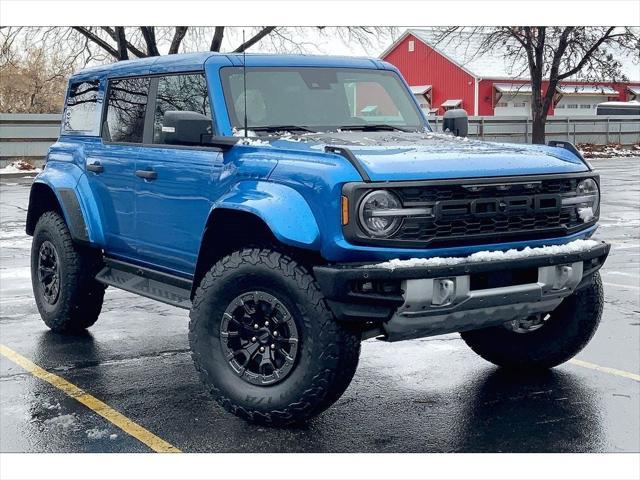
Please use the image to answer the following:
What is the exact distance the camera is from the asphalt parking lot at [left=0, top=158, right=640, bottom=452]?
4.67 metres

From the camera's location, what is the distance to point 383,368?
6160mm

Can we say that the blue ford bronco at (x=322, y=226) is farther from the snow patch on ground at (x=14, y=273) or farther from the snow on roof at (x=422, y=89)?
the snow on roof at (x=422, y=89)

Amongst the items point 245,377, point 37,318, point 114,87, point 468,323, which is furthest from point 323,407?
point 37,318

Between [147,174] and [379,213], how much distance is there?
2.12 metres

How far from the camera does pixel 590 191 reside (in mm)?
5289

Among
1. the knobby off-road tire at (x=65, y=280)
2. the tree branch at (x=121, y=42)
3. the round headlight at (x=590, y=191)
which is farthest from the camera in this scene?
the tree branch at (x=121, y=42)

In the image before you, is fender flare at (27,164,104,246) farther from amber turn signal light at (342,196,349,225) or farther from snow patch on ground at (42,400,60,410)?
amber turn signal light at (342,196,349,225)

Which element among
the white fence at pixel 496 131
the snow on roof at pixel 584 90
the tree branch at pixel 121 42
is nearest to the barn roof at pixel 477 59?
the snow on roof at pixel 584 90

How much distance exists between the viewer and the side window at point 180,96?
5887mm

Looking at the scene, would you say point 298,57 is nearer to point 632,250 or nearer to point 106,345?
point 106,345

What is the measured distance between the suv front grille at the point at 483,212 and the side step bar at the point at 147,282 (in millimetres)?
1681

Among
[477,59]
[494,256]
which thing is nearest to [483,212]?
[494,256]

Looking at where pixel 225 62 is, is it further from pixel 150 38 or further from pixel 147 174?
pixel 150 38

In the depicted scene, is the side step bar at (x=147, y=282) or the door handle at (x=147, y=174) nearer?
the side step bar at (x=147, y=282)
